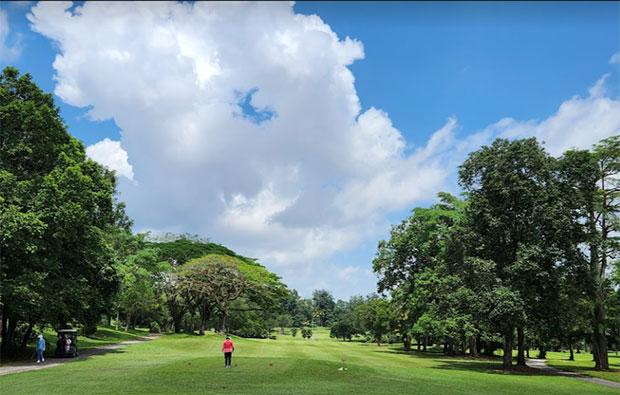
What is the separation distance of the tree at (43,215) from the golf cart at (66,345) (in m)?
1.19

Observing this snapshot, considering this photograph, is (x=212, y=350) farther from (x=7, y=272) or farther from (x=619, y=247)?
(x=619, y=247)

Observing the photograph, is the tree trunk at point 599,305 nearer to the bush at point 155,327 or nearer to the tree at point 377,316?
the tree at point 377,316

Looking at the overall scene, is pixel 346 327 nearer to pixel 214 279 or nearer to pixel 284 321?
pixel 284 321

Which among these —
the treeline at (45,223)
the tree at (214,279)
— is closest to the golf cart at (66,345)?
the treeline at (45,223)

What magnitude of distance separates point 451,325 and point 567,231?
587 inches

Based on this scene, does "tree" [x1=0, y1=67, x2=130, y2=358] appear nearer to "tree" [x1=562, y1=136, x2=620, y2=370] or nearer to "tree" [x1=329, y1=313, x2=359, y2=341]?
"tree" [x1=562, y1=136, x2=620, y2=370]

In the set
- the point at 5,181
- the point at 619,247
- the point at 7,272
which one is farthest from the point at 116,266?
the point at 619,247

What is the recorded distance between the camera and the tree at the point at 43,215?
26.4 m

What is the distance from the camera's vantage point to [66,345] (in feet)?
103

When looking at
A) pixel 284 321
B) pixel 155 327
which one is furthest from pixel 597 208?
pixel 284 321

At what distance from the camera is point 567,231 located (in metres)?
28.7

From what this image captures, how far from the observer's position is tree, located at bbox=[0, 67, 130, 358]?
26.4m

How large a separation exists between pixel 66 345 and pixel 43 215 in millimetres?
10256

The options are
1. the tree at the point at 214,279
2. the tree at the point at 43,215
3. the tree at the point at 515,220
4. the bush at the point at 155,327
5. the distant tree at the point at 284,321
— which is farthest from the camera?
the distant tree at the point at 284,321
